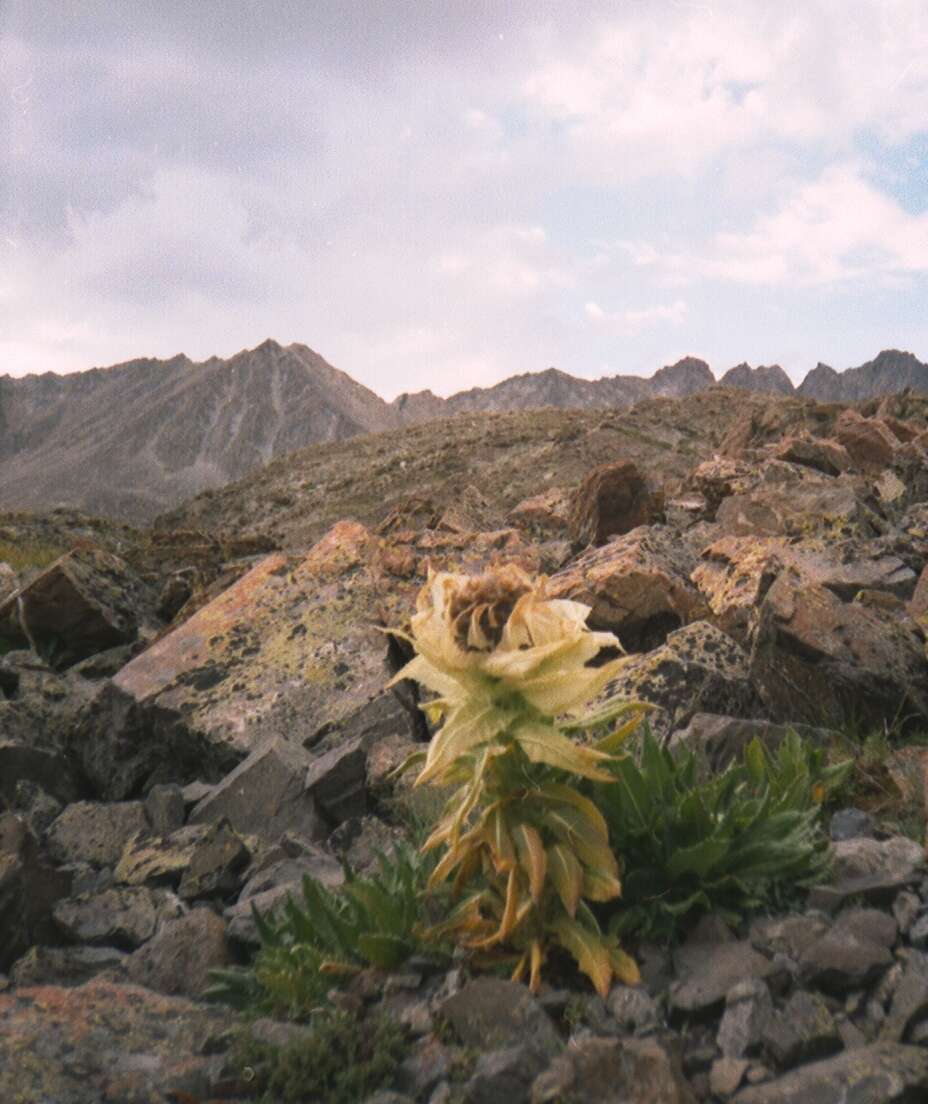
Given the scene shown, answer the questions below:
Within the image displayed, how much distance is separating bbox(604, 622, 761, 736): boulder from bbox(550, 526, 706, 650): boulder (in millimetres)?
946

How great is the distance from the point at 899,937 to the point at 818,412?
22373mm

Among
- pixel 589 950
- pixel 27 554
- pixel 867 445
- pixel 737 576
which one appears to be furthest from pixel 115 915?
pixel 867 445

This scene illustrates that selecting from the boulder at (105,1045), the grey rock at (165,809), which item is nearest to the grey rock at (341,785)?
the grey rock at (165,809)

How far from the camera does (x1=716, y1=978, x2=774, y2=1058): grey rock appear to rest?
2.99 meters

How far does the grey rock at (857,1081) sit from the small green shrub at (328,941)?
1373 mm

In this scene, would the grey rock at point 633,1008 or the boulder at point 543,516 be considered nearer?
the grey rock at point 633,1008

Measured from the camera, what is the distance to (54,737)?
298 inches

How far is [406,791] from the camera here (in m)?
5.76

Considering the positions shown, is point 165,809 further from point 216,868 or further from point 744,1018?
point 744,1018

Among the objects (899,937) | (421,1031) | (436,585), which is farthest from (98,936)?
(899,937)

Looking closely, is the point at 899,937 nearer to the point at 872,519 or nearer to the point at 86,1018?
the point at 86,1018

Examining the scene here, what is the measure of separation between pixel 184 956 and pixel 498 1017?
188 centimetres

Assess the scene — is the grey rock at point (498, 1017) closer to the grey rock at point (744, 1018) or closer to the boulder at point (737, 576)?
the grey rock at point (744, 1018)

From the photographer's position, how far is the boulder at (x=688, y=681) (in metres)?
5.93
